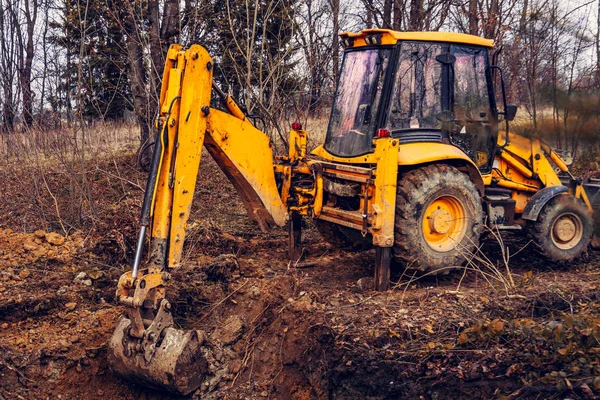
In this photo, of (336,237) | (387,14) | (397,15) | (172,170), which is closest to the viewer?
(172,170)

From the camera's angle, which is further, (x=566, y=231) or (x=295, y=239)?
(x=295, y=239)

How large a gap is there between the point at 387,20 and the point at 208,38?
408cm

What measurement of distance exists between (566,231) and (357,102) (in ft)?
8.92

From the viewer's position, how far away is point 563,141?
201 centimetres

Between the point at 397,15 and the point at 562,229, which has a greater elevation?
the point at 397,15

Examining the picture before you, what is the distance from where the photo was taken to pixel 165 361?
4254mm

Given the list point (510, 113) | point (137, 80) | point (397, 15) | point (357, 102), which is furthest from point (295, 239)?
point (397, 15)

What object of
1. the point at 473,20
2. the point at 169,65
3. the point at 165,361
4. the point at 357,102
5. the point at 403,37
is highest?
the point at 473,20

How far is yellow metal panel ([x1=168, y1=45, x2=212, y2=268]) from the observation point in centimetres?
455

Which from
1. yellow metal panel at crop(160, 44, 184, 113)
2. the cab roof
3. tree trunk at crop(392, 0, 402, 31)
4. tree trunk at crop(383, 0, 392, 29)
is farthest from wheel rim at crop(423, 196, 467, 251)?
tree trunk at crop(383, 0, 392, 29)

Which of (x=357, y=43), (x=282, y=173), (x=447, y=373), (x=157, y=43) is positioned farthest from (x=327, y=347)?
(x=157, y=43)

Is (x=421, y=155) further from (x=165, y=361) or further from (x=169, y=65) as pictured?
(x=165, y=361)

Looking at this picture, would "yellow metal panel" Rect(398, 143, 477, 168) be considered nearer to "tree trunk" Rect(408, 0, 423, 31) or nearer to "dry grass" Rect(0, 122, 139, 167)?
"dry grass" Rect(0, 122, 139, 167)

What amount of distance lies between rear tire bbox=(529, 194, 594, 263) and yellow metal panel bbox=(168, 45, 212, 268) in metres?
3.76
